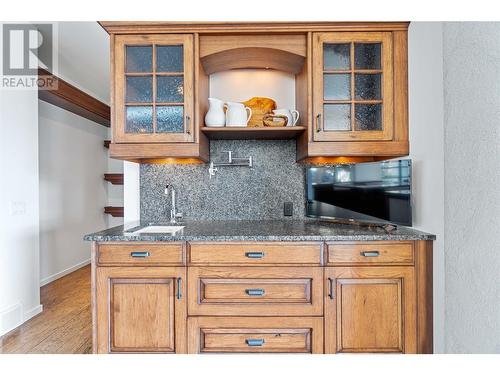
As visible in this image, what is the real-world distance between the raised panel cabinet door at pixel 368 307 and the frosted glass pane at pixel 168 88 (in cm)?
145

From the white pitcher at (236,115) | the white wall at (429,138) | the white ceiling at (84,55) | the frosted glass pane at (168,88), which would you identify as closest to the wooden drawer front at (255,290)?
the white wall at (429,138)

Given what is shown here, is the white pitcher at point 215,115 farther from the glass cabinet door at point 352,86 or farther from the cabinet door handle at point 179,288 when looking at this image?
the cabinet door handle at point 179,288

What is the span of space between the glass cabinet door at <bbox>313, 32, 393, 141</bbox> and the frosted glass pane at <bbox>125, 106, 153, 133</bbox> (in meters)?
1.09

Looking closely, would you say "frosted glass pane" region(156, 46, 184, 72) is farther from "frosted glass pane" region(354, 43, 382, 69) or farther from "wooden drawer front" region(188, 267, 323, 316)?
"wooden drawer front" region(188, 267, 323, 316)

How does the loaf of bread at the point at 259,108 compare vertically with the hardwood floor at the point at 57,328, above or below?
above

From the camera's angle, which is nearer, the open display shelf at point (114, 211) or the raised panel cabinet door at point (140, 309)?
the raised panel cabinet door at point (140, 309)

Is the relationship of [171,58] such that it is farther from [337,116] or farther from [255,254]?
[255,254]

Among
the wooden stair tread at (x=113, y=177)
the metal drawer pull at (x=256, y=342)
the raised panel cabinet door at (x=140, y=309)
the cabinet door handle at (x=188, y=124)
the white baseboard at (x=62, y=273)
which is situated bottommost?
the white baseboard at (x=62, y=273)

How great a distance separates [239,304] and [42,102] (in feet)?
11.5

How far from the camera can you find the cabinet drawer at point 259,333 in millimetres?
1645

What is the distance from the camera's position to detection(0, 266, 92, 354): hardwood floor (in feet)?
6.90

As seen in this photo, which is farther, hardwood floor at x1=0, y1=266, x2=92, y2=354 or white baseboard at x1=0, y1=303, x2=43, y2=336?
white baseboard at x1=0, y1=303, x2=43, y2=336

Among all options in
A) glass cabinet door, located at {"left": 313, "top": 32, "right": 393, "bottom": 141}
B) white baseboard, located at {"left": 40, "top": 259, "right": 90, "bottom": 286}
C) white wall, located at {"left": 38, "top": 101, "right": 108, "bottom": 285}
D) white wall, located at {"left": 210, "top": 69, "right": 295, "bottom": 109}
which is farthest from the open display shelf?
glass cabinet door, located at {"left": 313, "top": 32, "right": 393, "bottom": 141}

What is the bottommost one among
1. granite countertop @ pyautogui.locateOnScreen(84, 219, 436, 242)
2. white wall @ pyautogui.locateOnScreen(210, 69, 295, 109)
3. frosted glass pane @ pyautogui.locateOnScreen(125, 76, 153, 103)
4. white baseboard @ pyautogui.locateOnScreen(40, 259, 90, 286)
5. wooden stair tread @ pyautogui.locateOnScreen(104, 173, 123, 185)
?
white baseboard @ pyautogui.locateOnScreen(40, 259, 90, 286)
